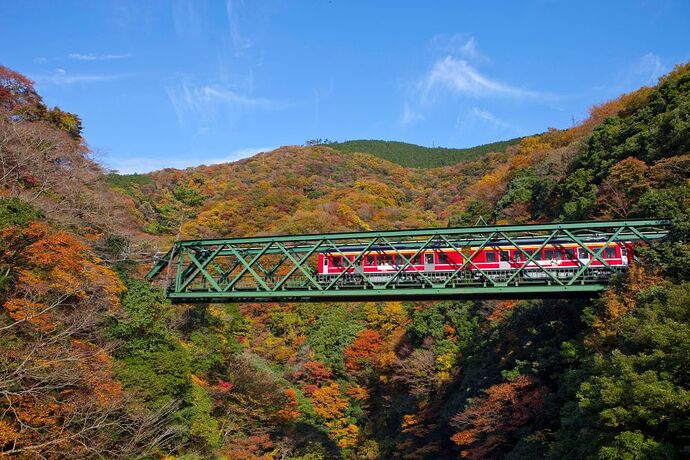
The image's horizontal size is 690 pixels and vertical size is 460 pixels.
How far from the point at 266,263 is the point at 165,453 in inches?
1067

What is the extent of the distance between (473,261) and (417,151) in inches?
3973

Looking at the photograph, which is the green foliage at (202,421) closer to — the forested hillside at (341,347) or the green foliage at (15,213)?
the forested hillside at (341,347)

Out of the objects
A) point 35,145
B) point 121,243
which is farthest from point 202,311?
point 35,145

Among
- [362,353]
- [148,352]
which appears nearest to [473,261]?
[148,352]

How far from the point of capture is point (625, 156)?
2752 centimetres

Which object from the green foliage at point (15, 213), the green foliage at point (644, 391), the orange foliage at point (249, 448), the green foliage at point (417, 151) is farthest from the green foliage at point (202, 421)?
the green foliage at point (417, 151)

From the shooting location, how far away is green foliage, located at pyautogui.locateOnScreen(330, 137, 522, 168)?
10448 centimetres

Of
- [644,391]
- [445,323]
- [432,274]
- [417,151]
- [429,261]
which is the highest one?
[417,151]

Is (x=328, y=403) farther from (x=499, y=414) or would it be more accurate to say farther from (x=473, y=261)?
(x=473, y=261)

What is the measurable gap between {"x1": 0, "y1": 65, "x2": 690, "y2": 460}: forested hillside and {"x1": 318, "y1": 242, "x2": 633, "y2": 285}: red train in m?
1.84

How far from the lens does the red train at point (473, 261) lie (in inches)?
800

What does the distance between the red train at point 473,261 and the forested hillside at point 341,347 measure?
184cm

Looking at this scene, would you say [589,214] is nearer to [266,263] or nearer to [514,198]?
[514,198]

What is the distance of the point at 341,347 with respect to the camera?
3781cm
